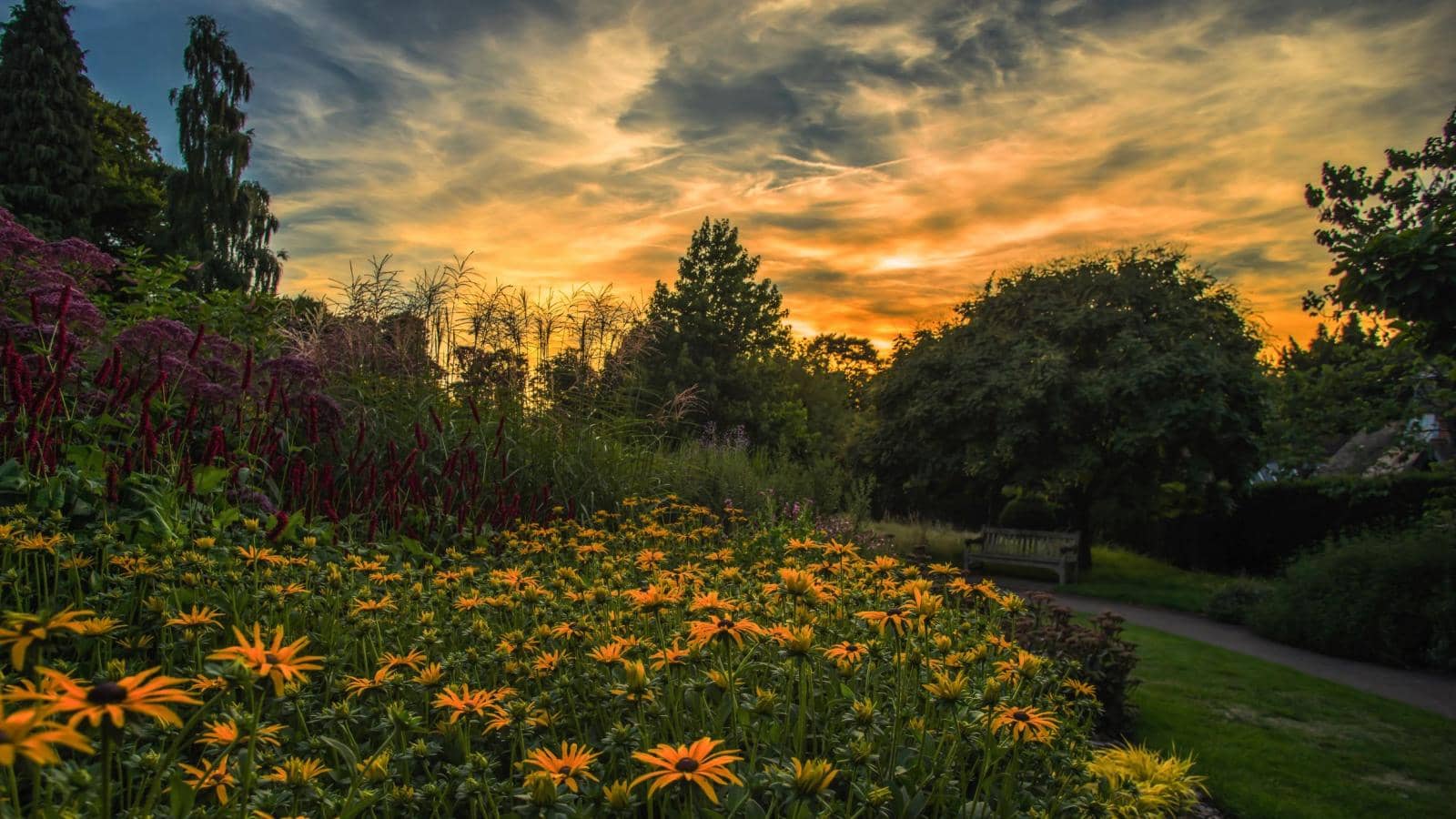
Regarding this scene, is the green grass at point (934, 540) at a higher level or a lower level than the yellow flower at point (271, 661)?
lower

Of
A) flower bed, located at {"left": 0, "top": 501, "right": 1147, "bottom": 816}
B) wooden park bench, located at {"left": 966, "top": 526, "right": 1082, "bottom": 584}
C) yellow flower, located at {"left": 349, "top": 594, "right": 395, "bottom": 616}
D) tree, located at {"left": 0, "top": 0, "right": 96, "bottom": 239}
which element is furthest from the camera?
tree, located at {"left": 0, "top": 0, "right": 96, "bottom": 239}

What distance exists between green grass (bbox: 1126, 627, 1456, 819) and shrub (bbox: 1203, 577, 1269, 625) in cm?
318

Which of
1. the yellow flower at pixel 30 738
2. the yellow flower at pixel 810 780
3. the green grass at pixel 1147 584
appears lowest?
the green grass at pixel 1147 584

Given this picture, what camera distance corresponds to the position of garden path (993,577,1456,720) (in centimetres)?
681

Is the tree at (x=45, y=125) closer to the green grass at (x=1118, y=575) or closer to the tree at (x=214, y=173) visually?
the tree at (x=214, y=173)

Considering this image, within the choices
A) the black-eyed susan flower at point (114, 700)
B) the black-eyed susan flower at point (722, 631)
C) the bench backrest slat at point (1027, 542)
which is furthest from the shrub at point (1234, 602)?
the black-eyed susan flower at point (114, 700)

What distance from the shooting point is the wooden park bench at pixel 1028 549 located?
12.9 metres

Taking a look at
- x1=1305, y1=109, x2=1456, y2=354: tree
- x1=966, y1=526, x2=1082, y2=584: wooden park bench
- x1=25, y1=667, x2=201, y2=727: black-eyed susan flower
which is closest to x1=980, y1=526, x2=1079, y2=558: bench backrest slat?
x1=966, y1=526, x2=1082, y2=584: wooden park bench

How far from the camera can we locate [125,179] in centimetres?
2627

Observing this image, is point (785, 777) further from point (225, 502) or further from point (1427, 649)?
point (1427, 649)

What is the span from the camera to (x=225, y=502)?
3672 mm

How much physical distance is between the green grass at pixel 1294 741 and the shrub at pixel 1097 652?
293mm

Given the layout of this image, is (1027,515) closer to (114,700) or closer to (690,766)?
(690,766)

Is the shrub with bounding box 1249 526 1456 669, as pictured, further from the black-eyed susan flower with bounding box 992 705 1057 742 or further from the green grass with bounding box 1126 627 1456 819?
the black-eyed susan flower with bounding box 992 705 1057 742
